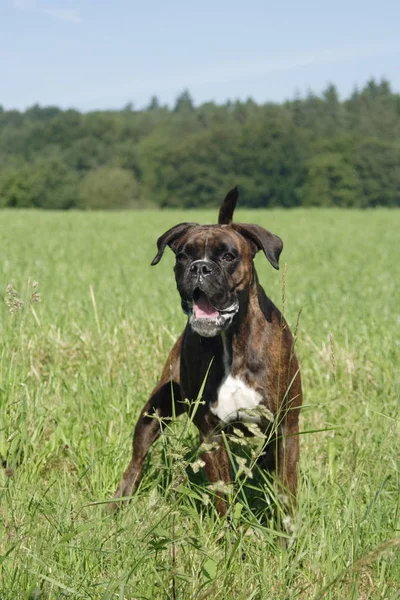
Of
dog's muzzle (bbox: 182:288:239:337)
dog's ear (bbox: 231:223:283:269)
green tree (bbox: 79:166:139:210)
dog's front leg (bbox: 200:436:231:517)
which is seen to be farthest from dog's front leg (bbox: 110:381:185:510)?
green tree (bbox: 79:166:139:210)

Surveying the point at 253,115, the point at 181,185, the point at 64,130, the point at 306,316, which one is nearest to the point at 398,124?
the point at 253,115

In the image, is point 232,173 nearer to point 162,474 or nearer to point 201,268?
point 201,268

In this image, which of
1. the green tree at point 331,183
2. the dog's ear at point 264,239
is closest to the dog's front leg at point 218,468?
the dog's ear at point 264,239

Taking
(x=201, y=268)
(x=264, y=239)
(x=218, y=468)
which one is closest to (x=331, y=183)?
(x=264, y=239)

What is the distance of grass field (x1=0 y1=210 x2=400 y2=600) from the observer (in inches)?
113

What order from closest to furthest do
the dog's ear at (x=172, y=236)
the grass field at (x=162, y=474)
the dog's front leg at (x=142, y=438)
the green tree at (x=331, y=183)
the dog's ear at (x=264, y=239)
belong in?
the grass field at (x=162, y=474), the dog's ear at (x=264, y=239), the dog's ear at (x=172, y=236), the dog's front leg at (x=142, y=438), the green tree at (x=331, y=183)

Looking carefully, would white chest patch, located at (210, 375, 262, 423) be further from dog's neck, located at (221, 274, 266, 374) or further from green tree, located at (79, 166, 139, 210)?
green tree, located at (79, 166, 139, 210)

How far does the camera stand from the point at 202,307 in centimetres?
388

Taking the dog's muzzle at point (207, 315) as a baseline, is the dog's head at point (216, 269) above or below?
above

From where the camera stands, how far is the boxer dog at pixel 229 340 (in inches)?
151

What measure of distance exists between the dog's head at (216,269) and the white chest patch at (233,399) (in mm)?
343

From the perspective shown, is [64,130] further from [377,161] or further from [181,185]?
[377,161]

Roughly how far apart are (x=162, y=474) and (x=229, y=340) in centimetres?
109

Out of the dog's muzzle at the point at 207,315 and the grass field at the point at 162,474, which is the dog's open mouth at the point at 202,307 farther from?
the grass field at the point at 162,474
